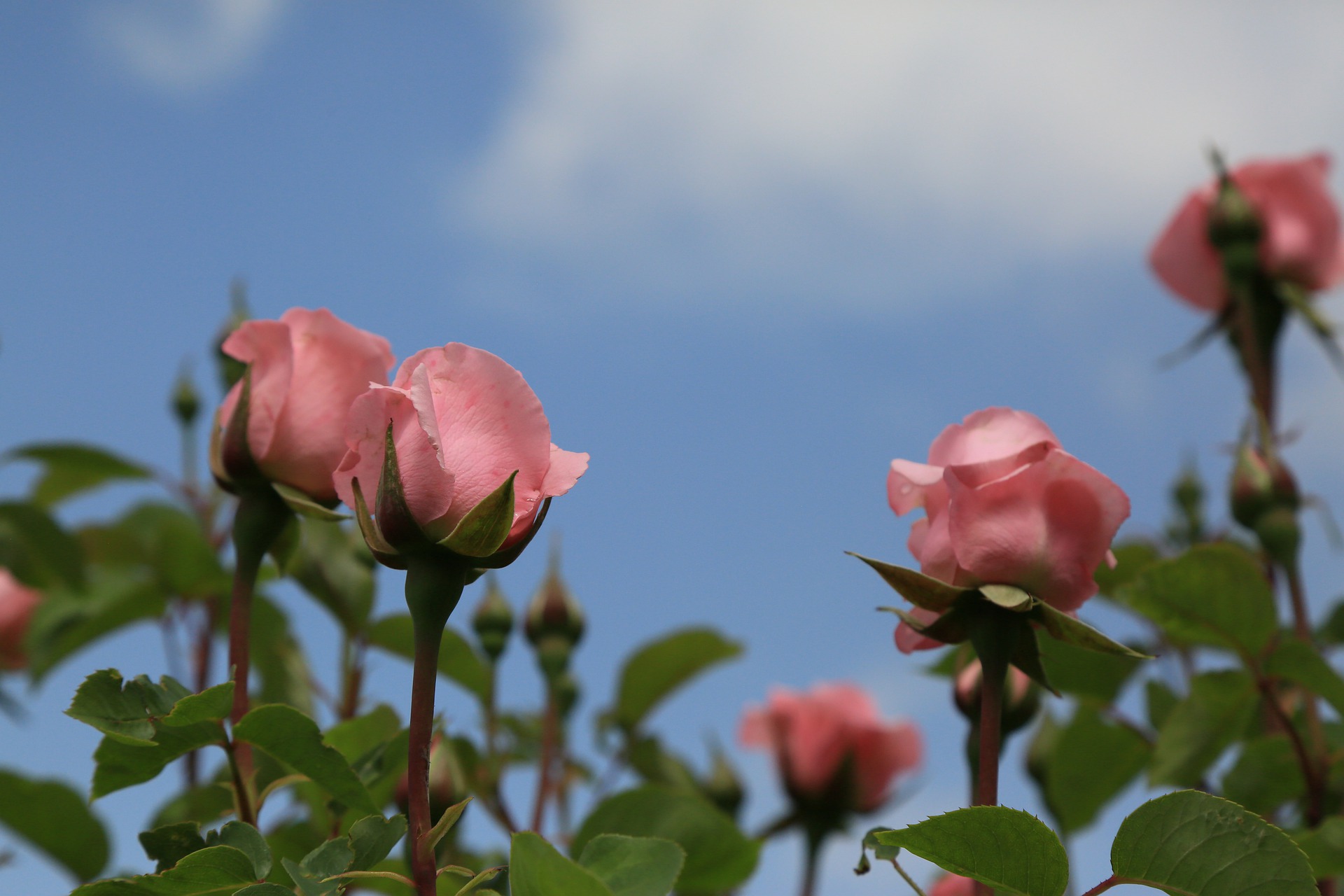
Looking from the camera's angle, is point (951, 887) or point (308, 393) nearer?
point (308, 393)

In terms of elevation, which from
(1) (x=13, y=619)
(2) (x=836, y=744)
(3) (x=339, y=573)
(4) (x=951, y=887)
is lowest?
(4) (x=951, y=887)

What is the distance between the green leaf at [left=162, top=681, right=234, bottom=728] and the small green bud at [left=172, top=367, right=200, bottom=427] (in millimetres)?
2081

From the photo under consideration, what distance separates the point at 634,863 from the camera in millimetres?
1021

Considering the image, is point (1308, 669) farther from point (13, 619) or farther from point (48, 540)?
point (13, 619)

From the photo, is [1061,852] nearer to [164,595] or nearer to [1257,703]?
[1257,703]

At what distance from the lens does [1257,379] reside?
7.64ft

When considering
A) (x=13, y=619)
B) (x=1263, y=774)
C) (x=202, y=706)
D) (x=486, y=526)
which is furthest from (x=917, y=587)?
(x=13, y=619)

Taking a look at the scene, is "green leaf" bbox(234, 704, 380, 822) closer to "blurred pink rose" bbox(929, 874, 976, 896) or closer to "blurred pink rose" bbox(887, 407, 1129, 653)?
"blurred pink rose" bbox(887, 407, 1129, 653)

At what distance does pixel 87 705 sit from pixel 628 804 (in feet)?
2.81

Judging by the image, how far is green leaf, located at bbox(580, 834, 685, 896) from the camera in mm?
989

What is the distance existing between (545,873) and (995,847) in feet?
1.12

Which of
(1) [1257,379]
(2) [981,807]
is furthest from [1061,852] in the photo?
(1) [1257,379]

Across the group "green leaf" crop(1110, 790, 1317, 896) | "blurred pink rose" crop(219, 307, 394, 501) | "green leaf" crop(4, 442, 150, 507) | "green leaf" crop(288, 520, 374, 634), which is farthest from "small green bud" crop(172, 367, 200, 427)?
"green leaf" crop(1110, 790, 1317, 896)

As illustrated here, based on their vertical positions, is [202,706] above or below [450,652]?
below
